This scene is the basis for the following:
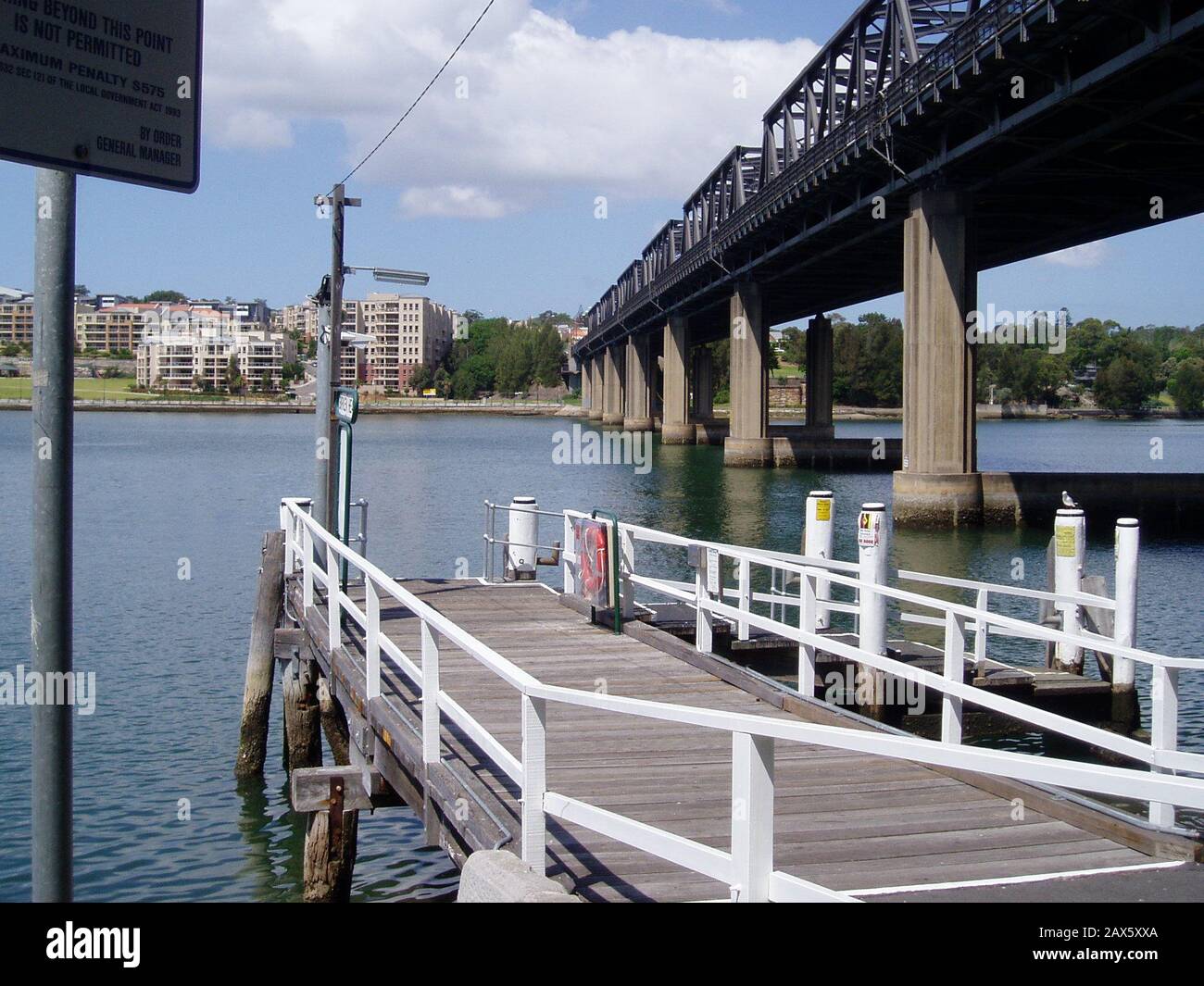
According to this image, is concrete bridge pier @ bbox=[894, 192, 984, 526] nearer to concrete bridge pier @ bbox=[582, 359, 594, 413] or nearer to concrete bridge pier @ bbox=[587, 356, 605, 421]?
concrete bridge pier @ bbox=[587, 356, 605, 421]

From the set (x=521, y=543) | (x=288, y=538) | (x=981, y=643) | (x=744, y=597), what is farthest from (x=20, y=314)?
(x=981, y=643)

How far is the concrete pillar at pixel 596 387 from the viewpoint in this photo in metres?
171

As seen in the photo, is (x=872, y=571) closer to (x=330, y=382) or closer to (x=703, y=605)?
(x=703, y=605)

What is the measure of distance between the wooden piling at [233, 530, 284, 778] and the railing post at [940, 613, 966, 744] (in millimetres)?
7597

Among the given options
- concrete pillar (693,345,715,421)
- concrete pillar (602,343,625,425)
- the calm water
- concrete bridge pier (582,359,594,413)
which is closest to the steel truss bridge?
the calm water

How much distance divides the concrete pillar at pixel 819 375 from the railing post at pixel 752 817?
276ft

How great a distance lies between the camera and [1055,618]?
15.2 m

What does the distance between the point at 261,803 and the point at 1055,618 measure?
363 inches

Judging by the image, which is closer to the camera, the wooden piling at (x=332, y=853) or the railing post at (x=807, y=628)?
the wooden piling at (x=332, y=853)

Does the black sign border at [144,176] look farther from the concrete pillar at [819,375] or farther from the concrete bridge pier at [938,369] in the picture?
the concrete pillar at [819,375]

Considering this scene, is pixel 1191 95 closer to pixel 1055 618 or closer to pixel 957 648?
pixel 1055 618

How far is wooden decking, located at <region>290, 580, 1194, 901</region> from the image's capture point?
580 centimetres

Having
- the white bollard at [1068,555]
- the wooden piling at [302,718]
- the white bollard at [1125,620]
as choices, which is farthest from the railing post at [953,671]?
the wooden piling at [302,718]
